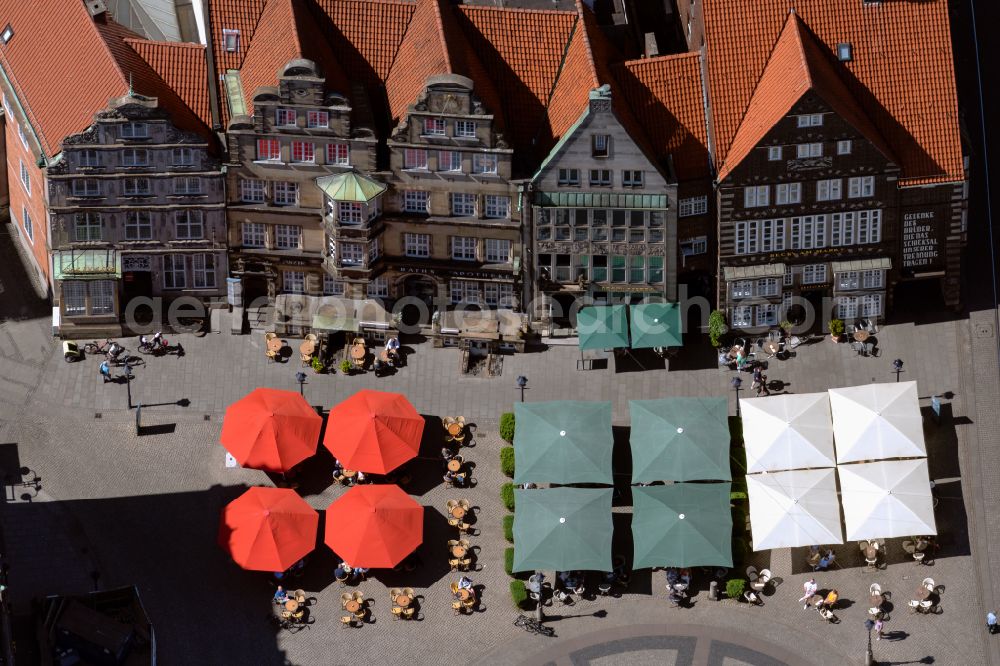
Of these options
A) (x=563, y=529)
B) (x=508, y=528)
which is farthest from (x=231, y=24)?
(x=563, y=529)

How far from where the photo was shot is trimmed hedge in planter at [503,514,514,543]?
183625 millimetres

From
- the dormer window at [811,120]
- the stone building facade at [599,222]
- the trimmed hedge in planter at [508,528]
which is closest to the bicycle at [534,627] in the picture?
the trimmed hedge in planter at [508,528]

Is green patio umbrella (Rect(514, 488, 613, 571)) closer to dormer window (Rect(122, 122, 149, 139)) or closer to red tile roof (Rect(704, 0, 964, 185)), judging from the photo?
red tile roof (Rect(704, 0, 964, 185))

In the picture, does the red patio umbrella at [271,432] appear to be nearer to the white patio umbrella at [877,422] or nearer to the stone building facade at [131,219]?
the stone building facade at [131,219]

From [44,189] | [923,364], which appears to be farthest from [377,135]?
[923,364]

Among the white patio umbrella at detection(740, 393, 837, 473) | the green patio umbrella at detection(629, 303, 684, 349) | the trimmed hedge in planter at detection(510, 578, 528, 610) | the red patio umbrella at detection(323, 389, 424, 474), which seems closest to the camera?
the trimmed hedge in planter at detection(510, 578, 528, 610)

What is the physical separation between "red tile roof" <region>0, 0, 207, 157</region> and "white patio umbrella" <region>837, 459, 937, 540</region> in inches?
1840

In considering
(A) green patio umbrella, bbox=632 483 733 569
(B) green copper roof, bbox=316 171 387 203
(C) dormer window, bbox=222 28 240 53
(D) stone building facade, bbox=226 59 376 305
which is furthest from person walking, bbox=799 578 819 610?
(C) dormer window, bbox=222 28 240 53

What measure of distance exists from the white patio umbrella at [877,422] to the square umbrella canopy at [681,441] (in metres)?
6.88

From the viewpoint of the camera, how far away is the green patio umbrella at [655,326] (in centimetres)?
19162

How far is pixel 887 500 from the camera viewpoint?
182 meters

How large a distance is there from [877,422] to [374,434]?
30188 mm

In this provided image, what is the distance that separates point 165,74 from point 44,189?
10.5 meters

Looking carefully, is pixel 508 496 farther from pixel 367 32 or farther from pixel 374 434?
pixel 367 32
